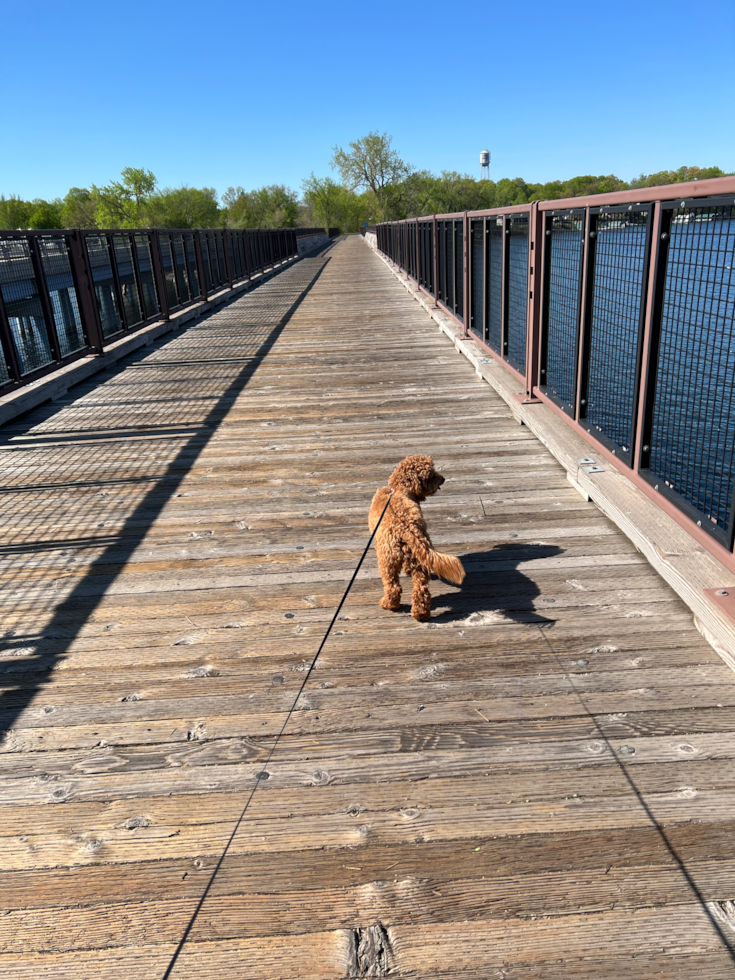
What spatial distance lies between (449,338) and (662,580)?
665cm

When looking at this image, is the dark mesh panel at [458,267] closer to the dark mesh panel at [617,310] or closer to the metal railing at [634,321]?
the metal railing at [634,321]

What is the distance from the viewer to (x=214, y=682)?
2.55m

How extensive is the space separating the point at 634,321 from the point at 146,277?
28.8 ft

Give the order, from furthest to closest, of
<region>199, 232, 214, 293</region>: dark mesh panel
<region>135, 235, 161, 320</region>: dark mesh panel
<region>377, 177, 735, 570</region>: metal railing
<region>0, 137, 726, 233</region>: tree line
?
<region>0, 137, 726, 233</region>: tree line < <region>199, 232, 214, 293</region>: dark mesh panel < <region>135, 235, 161, 320</region>: dark mesh panel < <region>377, 177, 735, 570</region>: metal railing

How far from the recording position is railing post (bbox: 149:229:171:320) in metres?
11.0

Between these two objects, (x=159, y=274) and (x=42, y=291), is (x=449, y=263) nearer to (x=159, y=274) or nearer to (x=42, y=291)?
(x=159, y=274)

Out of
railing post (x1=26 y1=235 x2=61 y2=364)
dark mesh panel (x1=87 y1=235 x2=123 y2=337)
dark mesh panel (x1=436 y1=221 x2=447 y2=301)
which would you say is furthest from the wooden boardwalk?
dark mesh panel (x1=436 y1=221 x2=447 y2=301)

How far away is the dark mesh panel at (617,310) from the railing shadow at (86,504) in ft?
9.34

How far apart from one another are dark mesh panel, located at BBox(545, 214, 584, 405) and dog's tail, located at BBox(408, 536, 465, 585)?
7.80 ft

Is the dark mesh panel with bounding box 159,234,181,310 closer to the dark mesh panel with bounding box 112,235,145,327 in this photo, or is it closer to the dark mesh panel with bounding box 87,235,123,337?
the dark mesh panel with bounding box 112,235,145,327

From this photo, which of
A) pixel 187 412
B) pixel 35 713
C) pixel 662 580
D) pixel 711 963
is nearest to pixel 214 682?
pixel 35 713

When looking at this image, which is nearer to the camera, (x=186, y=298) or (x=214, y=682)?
(x=214, y=682)

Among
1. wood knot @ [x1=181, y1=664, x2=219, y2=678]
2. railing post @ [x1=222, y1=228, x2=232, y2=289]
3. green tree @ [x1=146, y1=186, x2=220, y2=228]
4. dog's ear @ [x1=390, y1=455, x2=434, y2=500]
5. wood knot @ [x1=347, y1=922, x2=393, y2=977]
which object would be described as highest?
green tree @ [x1=146, y1=186, x2=220, y2=228]

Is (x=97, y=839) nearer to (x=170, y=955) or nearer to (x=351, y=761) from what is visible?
(x=170, y=955)
